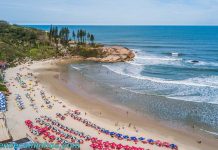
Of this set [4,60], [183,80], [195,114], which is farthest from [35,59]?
[195,114]

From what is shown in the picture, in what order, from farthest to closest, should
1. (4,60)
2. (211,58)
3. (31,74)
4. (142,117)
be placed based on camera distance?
1. (211,58)
2. (4,60)
3. (31,74)
4. (142,117)

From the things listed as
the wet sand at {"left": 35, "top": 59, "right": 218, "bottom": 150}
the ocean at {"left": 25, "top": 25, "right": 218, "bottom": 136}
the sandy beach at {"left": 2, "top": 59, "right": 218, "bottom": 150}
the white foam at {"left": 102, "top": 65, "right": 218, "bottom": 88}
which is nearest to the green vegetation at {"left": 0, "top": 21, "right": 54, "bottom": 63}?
the ocean at {"left": 25, "top": 25, "right": 218, "bottom": 136}

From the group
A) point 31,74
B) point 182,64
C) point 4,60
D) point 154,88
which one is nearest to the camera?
point 154,88

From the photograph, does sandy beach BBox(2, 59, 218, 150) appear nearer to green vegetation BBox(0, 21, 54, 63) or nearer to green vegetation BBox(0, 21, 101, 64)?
green vegetation BBox(0, 21, 54, 63)

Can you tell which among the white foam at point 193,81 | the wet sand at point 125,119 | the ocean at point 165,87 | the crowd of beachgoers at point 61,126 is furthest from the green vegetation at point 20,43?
the white foam at point 193,81

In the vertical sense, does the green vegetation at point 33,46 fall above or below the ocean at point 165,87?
above

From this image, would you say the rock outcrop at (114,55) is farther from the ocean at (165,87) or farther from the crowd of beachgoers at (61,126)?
the crowd of beachgoers at (61,126)

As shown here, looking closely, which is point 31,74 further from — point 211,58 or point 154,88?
point 211,58

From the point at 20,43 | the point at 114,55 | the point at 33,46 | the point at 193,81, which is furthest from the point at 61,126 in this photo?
the point at 20,43

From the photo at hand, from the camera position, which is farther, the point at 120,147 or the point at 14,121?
the point at 14,121
